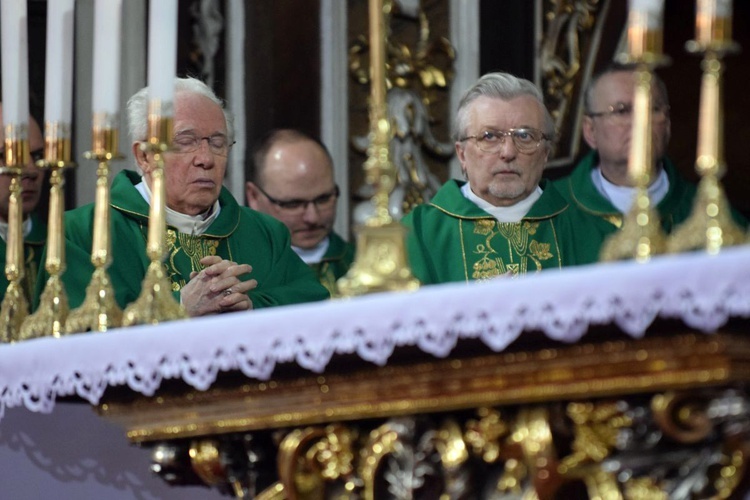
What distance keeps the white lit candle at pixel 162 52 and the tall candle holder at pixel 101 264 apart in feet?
0.60

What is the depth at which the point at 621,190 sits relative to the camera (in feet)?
17.6

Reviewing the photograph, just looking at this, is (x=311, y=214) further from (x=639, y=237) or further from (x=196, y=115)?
(x=639, y=237)

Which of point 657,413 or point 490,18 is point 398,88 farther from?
point 657,413

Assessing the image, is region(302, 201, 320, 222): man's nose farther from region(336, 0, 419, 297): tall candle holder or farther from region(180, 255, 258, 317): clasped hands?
region(336, 0, 419, 297): tall candle holder

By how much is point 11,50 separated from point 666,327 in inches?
76.5

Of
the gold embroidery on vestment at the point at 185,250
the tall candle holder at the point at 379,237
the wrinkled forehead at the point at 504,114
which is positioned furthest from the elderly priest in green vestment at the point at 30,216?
the tall candle holder at the point at 379,237

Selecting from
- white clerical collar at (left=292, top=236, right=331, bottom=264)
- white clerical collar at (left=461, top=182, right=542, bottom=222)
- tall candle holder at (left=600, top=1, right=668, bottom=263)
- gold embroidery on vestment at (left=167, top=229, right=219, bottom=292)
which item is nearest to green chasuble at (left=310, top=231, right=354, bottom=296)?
white clerical collar at (left=292, top=236, right=331, bottom=264)

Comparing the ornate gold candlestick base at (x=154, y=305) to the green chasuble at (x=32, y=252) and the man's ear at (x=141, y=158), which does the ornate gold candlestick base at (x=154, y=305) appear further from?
the green chasuble at (x=32, y=252)

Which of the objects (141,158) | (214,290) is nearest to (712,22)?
(214,290)

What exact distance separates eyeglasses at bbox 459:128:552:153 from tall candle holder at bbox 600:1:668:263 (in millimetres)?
1713

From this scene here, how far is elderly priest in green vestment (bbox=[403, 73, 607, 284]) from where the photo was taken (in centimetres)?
452

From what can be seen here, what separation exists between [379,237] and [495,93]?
5.69 feet

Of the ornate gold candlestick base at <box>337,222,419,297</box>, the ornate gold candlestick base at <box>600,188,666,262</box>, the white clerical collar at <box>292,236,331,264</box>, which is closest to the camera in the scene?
the ornate gold candlestick base at <box>600,188,666,262</box>

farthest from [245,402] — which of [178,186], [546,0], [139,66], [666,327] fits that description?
[546,0]
